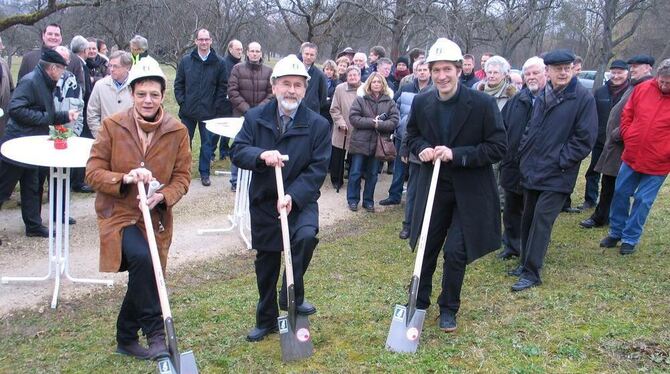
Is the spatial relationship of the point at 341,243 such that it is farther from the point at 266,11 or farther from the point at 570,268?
the point at 266,11

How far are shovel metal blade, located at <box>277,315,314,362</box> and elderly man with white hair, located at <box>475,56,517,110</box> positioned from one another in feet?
12.8

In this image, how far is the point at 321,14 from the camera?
62.6 ft

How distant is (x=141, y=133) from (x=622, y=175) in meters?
5.28

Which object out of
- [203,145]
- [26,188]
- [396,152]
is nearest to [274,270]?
[26,188]

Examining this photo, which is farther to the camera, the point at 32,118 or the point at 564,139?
the point at 32,118

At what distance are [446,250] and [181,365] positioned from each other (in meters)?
1.99

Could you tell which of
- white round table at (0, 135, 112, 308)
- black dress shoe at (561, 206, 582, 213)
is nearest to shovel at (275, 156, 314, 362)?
white round table at (0, 135, 112, 308)

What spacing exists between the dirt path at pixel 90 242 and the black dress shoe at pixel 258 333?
1.88 m

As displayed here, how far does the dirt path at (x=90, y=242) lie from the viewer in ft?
17.5

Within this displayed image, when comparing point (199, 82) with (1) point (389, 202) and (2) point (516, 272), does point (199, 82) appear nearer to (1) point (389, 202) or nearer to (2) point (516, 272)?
(1) point (389, 202)

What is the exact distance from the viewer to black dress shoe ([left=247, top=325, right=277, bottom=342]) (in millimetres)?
4312

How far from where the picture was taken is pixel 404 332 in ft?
13.3

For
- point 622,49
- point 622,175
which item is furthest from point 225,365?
point 622,49

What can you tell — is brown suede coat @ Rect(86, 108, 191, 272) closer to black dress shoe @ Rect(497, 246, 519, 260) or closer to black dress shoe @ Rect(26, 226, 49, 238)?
black dress shoe @ Rect(26, 226, 49, 238)
